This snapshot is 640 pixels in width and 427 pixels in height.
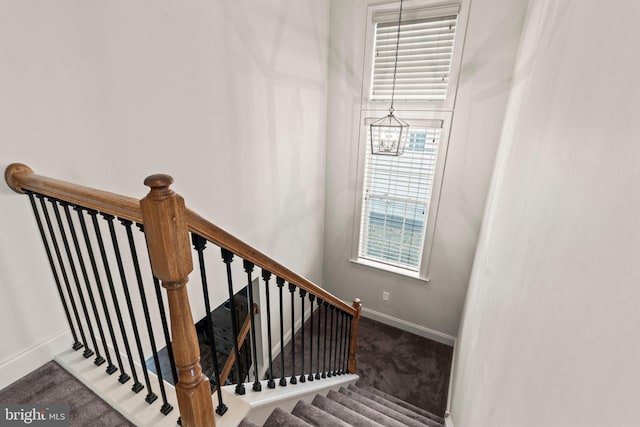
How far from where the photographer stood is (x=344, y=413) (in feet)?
7.36

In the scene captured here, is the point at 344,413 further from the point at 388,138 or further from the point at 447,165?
the point at 447,165

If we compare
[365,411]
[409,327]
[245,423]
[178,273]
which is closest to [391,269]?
[409,327]

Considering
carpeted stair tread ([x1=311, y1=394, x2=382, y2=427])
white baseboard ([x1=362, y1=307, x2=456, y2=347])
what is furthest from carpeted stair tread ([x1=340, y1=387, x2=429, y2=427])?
white baseboard ([x1=362, y1=307, x2=456, y2=347])

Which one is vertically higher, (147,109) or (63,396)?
(147,109)

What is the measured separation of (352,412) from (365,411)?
0.31 metres

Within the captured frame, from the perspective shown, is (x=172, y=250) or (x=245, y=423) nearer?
(x=172, y=250)

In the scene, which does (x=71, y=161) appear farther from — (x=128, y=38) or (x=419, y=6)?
(x=419, y=6)

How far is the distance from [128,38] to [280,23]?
1521 mm

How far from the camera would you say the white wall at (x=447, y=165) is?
2980 millimetres

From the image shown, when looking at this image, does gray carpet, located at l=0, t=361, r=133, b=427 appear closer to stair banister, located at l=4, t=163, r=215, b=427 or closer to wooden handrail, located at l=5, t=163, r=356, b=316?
stair banister, located at l=4, t=163, r=215, b=427

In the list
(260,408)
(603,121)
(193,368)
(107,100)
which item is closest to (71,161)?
Answer: (107,100)

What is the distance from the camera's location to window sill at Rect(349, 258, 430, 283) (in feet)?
13.2

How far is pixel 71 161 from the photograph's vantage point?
1.53 meters

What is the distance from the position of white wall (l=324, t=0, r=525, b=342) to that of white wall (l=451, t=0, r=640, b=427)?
169 centimetres
